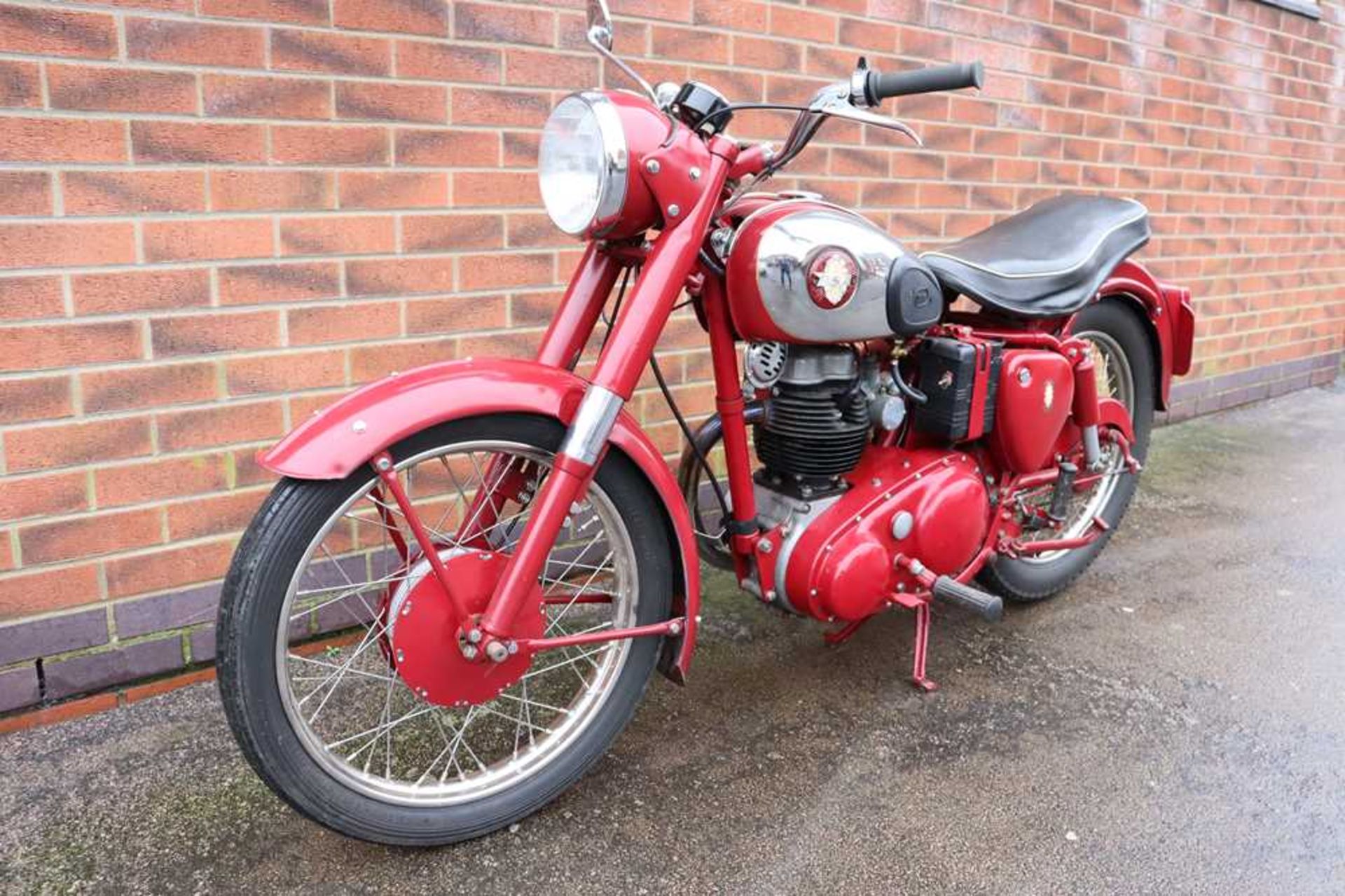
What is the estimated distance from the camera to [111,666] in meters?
2.54

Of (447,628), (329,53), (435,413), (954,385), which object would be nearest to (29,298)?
(329,53)

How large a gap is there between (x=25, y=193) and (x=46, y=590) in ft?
2.89

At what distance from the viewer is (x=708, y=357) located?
3463 millimetres

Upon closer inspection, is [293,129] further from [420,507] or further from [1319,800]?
[1319,800]

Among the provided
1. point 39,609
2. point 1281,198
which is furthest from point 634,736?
point 1281,198

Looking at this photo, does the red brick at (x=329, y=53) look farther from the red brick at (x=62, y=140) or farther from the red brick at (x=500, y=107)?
the red brick at (x=62, y=140)

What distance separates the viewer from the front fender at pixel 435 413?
70.2 inches

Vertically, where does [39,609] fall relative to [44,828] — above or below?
above

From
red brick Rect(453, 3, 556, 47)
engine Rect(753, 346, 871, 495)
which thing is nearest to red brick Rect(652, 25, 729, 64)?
red brick Rect(453, 3, 556, 47)

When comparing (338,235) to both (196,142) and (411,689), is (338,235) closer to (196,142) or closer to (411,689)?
(196,142)

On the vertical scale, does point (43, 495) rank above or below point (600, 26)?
below

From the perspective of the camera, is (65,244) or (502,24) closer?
(65,244)

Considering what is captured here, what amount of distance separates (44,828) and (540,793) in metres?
0.96

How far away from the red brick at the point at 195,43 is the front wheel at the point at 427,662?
1042 millimetres
